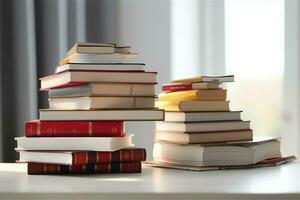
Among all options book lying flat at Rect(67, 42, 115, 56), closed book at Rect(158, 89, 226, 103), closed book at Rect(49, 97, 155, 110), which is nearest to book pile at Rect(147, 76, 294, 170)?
closed book at Rect(158, 89, 226, 103)

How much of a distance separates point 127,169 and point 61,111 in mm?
182

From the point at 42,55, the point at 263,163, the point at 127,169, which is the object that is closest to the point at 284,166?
the point at 263,163

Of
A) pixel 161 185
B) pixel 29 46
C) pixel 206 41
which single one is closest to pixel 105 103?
pixel 161 185

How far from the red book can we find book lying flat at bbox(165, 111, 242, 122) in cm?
17

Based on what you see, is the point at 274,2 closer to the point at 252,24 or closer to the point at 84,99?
the point at 252,24

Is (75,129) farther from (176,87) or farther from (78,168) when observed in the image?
(176,87)

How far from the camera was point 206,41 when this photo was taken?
155 cm

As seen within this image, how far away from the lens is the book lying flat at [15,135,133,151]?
3.30 ft

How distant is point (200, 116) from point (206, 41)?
1.50ft

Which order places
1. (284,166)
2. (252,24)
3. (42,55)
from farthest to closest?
(252,24) < (42,55) < (284,166)

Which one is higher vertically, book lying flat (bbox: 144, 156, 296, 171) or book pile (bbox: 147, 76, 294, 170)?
book pile (bbox: 147, 76, 294, 170)

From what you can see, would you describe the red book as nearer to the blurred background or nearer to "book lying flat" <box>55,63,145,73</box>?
"book lying flat" <box>55,63,145,73</box>

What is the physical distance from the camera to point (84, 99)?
104 cm

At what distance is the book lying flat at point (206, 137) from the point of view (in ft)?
3.72
